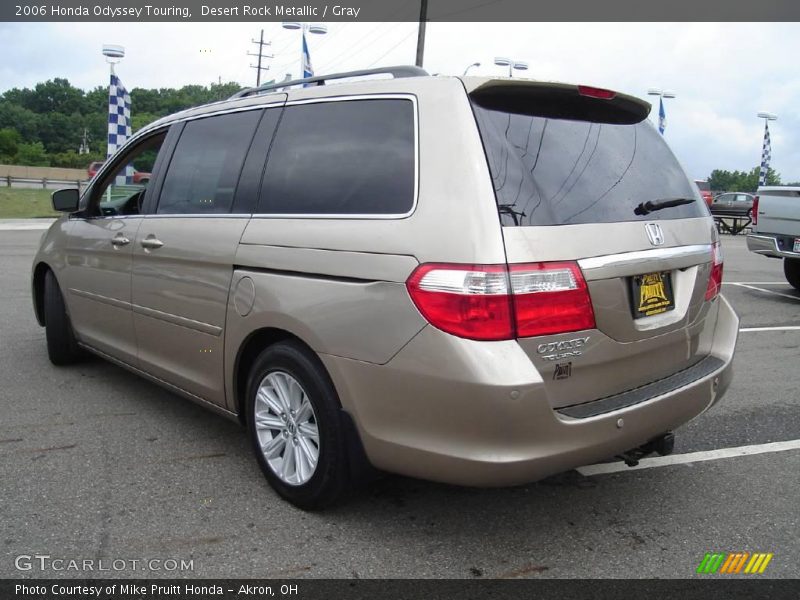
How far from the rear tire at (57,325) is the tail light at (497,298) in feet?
11.5

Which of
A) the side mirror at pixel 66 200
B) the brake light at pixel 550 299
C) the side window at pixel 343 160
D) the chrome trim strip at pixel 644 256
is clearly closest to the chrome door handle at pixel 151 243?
the side window at pixel 343 160

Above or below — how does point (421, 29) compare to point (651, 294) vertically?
above

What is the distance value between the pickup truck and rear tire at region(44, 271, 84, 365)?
8.20 m

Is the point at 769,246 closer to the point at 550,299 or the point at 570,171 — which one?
the point at 570,171

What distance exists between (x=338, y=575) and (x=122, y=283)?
237cm

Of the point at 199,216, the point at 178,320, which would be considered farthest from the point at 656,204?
the point at 178,320

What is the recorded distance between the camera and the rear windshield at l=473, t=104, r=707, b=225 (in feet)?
8.35

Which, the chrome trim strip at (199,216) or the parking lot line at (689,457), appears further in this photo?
the parking lot line at (689,457)

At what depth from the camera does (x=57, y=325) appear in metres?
5.04

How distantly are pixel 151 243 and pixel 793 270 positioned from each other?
29.6ft

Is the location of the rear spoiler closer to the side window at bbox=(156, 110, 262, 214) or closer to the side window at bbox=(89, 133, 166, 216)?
the side window at bbox=(156, 110, 262, 214)

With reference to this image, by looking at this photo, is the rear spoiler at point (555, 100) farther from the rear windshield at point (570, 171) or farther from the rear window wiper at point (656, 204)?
the rear window wiper at point (656, 204)

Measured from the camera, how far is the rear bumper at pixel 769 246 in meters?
8.94

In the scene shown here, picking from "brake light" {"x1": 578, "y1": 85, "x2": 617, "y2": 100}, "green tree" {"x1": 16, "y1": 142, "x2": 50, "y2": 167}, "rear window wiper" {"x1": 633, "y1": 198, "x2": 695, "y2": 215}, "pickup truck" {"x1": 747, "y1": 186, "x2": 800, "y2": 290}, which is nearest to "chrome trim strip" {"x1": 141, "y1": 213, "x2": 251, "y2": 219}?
"brake light" {"x1": 578, "y1": 85, "x2": 617, "y2": 100}
